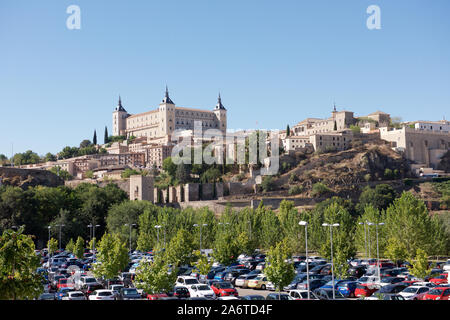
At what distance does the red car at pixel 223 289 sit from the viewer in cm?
2685

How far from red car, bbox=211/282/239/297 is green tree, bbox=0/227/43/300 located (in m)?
11.7

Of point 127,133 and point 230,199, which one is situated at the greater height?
point 127,133

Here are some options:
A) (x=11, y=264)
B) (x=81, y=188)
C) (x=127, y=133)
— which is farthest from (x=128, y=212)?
(x=127, y=133)

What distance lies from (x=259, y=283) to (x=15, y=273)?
59.0ft

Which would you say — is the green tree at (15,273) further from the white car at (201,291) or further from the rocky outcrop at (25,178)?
the rocky outcrop at (25,178)

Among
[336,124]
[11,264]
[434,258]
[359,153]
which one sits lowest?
[434,258]

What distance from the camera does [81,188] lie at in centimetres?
9225

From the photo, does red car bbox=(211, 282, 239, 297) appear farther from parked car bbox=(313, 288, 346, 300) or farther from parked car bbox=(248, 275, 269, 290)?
parked car bbox=(248, 275, 269, 290)

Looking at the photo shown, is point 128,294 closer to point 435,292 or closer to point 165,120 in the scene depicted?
point 435,292

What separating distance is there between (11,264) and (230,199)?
2977 inches

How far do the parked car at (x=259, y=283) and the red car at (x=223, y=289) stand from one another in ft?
14.4

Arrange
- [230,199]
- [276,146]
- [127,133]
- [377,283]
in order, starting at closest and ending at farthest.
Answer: [377,283], [230,199], [276,146], [127,133]

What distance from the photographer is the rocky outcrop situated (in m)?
91.8
